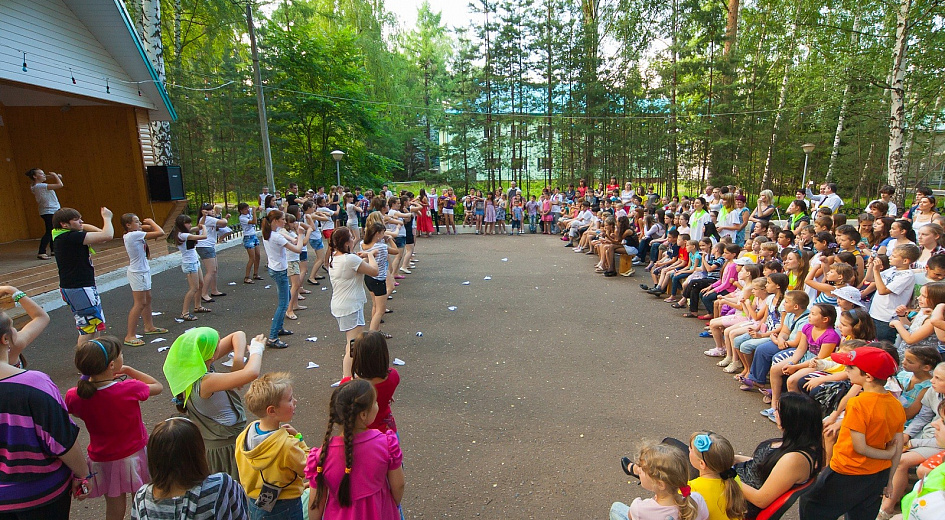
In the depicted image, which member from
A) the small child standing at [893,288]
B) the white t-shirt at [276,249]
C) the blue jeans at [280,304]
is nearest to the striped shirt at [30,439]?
the blue jeans at [280,304]

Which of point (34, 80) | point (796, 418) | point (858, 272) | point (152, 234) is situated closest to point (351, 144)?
point (34, 80)

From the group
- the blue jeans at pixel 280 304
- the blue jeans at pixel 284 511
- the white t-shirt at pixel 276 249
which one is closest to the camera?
the blue jeans at pixel 284 511

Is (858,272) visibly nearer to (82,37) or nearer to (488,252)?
(488,252)

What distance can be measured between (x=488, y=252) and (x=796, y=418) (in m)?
11.6

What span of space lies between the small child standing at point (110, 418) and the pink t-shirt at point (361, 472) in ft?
4.18

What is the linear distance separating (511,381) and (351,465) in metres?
3.57

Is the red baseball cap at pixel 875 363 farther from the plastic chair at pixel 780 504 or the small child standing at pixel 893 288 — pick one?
the small child standing at pixel 893 288

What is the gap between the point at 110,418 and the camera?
2.75 metres

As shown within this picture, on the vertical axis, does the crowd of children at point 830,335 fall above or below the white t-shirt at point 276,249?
below

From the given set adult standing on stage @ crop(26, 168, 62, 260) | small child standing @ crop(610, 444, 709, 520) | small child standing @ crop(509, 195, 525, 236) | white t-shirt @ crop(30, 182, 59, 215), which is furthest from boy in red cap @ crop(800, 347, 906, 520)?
small child standing @ crop(509, 195, 525, 236)

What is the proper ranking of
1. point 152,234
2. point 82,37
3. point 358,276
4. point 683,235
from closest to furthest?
point 358,276
point 152,234
point 683,235
point 82,37

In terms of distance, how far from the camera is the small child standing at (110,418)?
105 inches

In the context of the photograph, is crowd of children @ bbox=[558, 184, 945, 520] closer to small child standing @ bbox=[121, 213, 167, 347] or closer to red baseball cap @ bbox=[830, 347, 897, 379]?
red baseball cap @ bbox=[830, 347, 897, 379]

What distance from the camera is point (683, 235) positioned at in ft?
30.3
